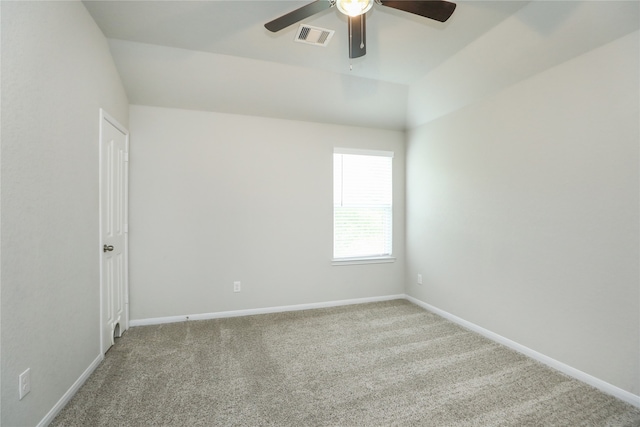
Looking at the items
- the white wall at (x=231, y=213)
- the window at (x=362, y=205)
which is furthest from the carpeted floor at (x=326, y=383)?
the window at (x=362, y=205)

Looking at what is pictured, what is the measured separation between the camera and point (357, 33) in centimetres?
193

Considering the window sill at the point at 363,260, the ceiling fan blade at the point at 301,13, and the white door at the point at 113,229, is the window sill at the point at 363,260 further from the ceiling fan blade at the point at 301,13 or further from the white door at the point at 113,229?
the ceiling fan blade at the point at 301,13

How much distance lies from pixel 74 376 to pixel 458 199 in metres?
3.76

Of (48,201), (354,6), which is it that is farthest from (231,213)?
(354,6)

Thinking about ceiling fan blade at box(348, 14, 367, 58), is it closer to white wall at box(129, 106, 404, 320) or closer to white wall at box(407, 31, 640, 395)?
white wall at box(407, 31, 640, 395)

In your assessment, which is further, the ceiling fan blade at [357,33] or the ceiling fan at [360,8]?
the ceiling fan blade at [357,33]

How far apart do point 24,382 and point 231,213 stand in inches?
88.0

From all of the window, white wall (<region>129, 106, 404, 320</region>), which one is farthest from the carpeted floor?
the window

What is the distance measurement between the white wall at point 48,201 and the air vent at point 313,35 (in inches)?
63.3

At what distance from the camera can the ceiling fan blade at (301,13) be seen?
170 cm

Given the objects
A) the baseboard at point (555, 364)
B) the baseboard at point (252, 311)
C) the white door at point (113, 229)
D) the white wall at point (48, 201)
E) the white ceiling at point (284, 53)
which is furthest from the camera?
the baseboard at point (252, 311)

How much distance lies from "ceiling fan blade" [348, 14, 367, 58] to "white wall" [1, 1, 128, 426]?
180 centimetres

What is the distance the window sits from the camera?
13.1 feet

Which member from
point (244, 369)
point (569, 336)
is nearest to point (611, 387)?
point (569, 336)
